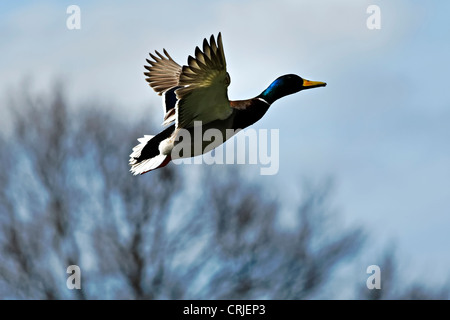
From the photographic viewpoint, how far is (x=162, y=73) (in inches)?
352

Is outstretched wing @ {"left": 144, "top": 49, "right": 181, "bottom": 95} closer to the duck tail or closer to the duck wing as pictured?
the duck wing

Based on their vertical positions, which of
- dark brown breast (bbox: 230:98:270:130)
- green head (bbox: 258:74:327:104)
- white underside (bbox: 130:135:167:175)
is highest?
green head (bbox: 258:74:327:104)

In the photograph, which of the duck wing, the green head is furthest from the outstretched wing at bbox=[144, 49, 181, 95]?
the green head

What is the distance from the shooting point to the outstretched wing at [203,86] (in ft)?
23.3

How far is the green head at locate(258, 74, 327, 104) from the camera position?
8.23 metres

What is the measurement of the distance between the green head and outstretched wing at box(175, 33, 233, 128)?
1.01 m

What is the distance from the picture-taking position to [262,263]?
51.8 feet

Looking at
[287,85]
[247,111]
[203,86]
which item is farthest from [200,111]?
[287,85]

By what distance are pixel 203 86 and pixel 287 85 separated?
1.35 metres

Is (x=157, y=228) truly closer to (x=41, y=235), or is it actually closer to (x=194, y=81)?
(x=41, y=235)
